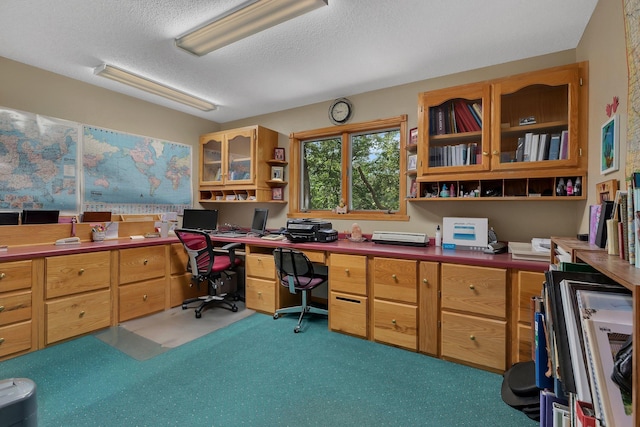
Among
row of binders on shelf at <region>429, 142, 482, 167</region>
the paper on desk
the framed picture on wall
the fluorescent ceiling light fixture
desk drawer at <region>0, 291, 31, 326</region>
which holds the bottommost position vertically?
desk drawer at <region>0, 291, 31, 326</region>

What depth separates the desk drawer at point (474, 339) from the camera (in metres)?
2.06

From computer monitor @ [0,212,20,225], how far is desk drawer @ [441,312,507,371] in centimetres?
391

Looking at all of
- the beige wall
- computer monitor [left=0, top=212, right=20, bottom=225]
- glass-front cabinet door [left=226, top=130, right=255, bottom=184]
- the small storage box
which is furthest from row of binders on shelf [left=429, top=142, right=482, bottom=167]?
computer monitor [left=0, top=212, right=20, bottom=225]

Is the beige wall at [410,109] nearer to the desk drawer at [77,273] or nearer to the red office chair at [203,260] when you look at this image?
the red office chair at [203,260]

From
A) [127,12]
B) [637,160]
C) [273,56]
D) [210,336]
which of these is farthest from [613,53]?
[210,336]

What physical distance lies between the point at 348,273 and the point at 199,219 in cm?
245

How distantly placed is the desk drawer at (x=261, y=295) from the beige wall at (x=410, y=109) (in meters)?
0.99

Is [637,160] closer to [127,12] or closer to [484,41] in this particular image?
[484,41]

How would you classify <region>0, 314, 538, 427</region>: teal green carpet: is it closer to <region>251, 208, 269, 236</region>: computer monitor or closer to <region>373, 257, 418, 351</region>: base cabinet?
<region>373, 257, 418, 351</region>: base cabinet

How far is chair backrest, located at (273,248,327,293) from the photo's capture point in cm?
273

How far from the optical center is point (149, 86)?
10.2 ft

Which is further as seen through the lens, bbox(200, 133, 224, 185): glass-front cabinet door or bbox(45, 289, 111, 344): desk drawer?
bbox(200, 133, 224, 185): glass-front cabinet door

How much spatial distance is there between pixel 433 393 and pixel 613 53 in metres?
2.26

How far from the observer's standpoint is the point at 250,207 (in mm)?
4285
